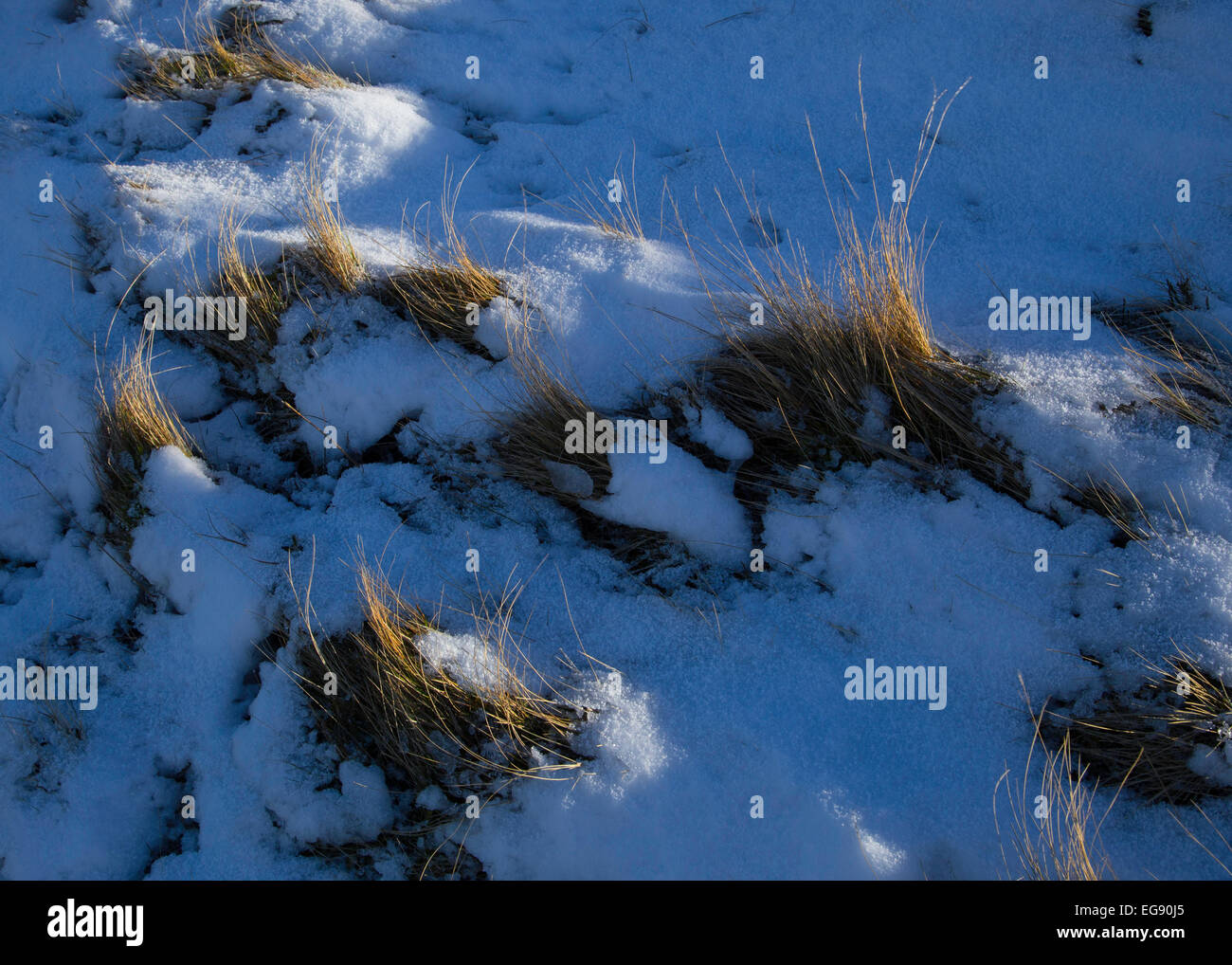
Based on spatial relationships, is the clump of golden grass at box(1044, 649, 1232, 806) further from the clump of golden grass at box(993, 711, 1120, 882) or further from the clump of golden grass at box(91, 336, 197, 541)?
the clump of golden grass at box(91, 336, 197, 541)

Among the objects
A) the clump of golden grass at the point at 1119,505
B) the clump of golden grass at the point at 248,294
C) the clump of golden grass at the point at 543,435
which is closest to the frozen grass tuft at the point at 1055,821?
the clump of golden grass at the point at 1119,505

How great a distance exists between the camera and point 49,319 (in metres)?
3.12

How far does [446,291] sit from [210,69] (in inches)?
78.4

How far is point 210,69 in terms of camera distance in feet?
12.0

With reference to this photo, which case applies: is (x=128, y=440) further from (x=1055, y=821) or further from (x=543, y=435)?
(x=1055, y=821)

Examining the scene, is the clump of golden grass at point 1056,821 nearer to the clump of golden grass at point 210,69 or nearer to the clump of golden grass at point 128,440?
the clump of golden grass at point 128,440

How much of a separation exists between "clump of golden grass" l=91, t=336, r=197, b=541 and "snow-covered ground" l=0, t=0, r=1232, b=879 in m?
0.08

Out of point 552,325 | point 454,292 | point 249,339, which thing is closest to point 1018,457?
point 552,325

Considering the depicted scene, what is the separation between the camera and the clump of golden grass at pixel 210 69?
3621 mm

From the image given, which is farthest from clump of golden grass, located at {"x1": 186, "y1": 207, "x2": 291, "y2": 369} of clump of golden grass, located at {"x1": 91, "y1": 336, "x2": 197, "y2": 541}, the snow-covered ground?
clump of golden grass, located at {"x1": 91, "y1": 336, "x2": 197, "y2": 541}

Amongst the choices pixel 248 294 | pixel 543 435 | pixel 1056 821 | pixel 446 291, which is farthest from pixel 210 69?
pixel 1056 821

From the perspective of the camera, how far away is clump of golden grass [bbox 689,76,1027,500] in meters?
2.48

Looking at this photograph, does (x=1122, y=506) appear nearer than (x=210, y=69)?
Yes
